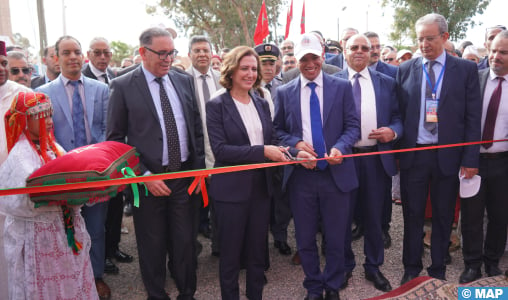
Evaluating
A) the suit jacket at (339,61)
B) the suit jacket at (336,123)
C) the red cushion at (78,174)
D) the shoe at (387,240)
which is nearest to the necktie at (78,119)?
the red cushion at (78,174)

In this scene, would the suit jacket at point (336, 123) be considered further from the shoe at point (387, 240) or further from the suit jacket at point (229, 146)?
the shoe at point (387, 240)

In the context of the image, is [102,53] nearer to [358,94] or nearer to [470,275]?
[358,94]

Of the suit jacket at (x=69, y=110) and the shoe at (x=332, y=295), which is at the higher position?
the suit jacket at (x=69, y=110)

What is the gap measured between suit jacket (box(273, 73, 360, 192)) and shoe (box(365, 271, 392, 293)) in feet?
3.26

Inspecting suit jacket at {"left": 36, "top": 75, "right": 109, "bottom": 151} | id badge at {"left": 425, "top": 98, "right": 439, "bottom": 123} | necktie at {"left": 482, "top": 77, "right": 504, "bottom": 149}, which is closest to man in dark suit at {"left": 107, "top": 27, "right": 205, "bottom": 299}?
suit jacket at {"left": 36, "top": 75, "right": 109, "bottom": 151}

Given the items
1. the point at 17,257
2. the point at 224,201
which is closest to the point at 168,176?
the point at 224,201

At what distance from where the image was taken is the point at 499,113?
3713 mm

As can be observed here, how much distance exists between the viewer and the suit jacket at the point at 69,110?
370 cm

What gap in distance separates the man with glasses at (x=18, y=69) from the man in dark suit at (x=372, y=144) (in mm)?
3765

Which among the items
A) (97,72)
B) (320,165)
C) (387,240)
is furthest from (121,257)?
(387,240)

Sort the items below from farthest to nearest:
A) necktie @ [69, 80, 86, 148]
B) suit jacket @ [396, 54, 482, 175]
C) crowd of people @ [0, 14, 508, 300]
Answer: necktie @ [69, 80, 86, 148] → suit jacket @ [396, 54, 482, 175] → crowd of people @ [0, 14, 508, 300]

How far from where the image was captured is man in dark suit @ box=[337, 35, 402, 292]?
12.1ft

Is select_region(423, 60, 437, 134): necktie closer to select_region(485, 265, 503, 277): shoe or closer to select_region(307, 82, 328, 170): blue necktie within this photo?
select_region(307, 82, 328, 170): blue necktie

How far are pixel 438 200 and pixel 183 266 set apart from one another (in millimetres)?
2379
